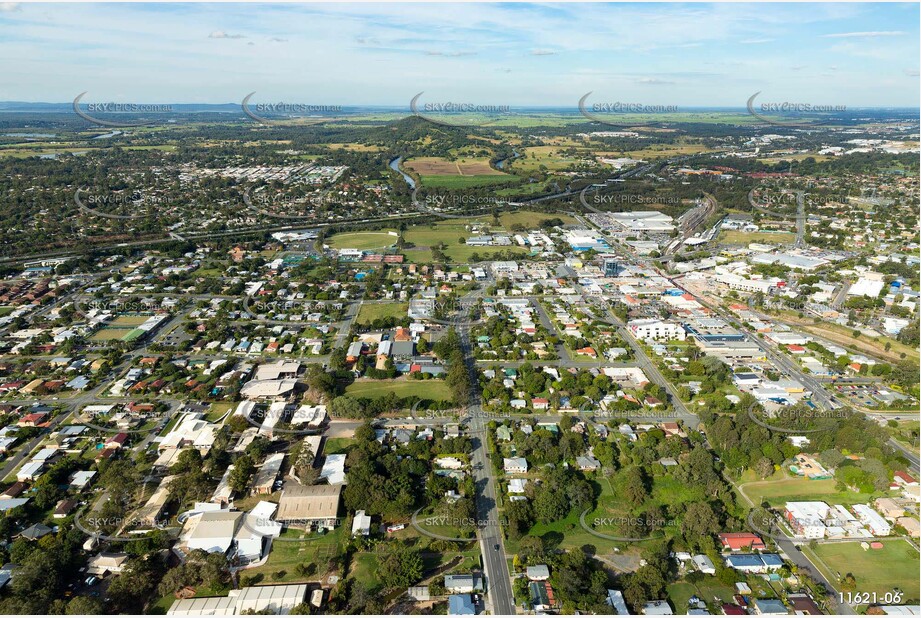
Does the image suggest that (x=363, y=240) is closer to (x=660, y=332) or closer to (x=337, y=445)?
(x=660, y=332)

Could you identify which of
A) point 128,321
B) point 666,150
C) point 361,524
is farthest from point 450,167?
point 361,524

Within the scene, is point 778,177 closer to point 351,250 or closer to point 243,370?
point 351,250

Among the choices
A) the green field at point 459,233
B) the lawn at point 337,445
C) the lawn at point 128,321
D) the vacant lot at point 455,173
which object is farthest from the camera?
the vacant lot at point 455,173

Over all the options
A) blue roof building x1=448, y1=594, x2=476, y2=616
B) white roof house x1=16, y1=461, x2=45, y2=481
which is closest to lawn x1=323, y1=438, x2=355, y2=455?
blue roof building x1=448, y1=594, x2=476, y2=616

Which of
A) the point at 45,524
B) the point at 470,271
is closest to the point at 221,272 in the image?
the point at 470,271

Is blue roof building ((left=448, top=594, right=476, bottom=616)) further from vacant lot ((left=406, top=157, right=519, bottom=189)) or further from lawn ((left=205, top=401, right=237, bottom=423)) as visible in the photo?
vacant lot ((left=406, top=157, right=519, bottom=189))

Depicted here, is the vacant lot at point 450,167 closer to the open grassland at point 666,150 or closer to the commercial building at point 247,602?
the open grassland at point 666,150

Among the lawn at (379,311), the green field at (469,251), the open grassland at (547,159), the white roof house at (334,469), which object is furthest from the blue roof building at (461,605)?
the open grassland at (547,159)
